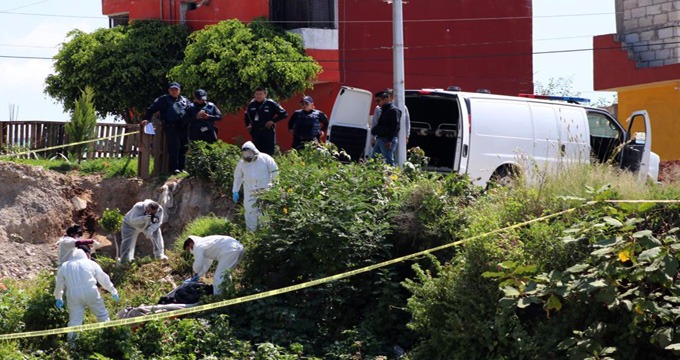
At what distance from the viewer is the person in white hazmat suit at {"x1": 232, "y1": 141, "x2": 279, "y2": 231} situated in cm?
1675

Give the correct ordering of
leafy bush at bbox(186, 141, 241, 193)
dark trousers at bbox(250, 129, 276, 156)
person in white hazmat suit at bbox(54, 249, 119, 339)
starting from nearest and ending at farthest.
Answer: person in white hazmat suit at bbox(54, 249, 119, 339)
leafy bush at bbox(186, 141, 241, 193)
dark trousers at bbox(250, 129, 276, 156)

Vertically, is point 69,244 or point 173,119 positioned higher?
point 173,119

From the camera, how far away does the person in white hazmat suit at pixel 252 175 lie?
16750 mm

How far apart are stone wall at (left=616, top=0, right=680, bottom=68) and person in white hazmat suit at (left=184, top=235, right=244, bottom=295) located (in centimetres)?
1438

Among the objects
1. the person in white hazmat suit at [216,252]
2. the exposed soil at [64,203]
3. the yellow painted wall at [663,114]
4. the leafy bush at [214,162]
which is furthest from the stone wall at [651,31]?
the person in white hazmat suit at [216,252]

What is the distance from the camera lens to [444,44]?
28.0 m

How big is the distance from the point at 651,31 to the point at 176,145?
1213 centimetres

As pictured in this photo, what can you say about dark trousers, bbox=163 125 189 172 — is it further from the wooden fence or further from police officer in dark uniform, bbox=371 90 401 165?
police officer in dark uniform, bbox=371 90 401 165

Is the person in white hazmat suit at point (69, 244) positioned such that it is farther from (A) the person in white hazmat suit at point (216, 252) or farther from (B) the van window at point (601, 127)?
(B) the van window at point (601, 127)

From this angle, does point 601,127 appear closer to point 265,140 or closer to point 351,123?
point 351,123

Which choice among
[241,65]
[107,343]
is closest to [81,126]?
[241,65]

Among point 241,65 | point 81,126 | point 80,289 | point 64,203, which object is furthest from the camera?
point 241,65

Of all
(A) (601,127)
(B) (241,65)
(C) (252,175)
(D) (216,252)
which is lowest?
(D) (216,252)

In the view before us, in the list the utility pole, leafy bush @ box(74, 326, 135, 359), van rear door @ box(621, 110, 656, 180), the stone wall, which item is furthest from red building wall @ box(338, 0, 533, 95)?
leafy bush @ box(74, 326, 135, 359)
